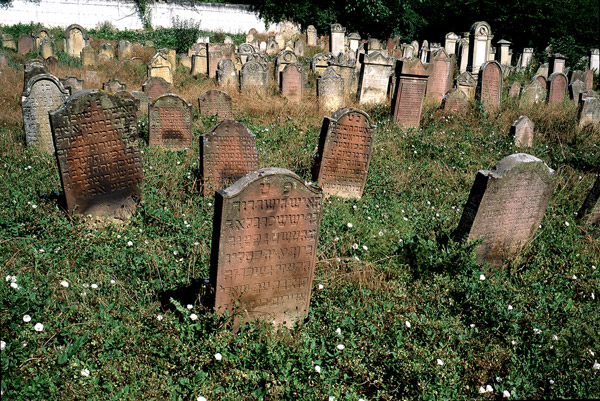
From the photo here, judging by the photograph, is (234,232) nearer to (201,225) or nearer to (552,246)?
(201,225)

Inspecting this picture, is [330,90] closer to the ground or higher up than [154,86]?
higher up

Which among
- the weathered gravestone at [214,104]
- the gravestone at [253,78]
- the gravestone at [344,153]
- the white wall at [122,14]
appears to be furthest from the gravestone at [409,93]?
the white wall at [122,14]

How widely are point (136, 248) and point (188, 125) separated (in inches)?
190

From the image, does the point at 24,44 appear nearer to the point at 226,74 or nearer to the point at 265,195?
the point at 226,74

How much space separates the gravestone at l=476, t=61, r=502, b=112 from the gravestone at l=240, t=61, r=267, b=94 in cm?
630

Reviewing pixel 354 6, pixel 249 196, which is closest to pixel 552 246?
pixel 249 196

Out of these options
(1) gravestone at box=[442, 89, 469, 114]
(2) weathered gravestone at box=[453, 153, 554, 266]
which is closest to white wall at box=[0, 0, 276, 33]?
(1) gravestone at box=[442, 89, 469, 114]

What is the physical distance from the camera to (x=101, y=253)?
4.30 m

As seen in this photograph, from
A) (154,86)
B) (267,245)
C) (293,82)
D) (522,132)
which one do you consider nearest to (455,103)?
(522,132)

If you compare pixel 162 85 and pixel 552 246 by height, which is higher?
pixel 162 85

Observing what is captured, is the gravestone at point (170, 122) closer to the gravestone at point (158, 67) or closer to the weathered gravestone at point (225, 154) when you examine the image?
the weathered gravestone at point (225, 154)

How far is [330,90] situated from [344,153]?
5697mm

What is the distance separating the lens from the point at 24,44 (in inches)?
798

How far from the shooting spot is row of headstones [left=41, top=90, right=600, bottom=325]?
340 cm
